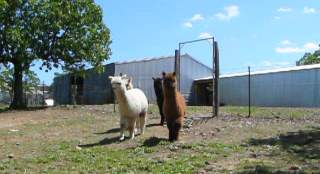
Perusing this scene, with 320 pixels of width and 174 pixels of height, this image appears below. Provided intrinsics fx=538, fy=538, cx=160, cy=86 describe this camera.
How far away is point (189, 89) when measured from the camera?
55594mm

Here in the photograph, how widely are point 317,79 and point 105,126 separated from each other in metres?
25.5

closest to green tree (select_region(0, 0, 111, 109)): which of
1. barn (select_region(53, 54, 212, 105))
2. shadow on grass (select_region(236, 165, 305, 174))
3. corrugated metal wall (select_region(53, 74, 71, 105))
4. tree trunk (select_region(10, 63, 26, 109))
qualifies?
tree trunk (select_region(10, 63, 26, 109))

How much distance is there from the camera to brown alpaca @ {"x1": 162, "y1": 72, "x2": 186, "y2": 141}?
14.4 meters

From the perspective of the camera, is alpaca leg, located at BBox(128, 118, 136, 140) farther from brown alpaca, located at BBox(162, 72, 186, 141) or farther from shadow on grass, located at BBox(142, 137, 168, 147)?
brown alpaca, located at BBox(162, 72, 186, 141)

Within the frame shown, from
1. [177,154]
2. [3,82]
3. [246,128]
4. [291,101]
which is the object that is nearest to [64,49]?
[291,101]

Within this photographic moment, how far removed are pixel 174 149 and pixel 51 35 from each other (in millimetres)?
24611

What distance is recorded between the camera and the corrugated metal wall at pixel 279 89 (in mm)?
41031

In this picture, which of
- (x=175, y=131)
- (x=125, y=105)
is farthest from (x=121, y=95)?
(x=175, y=131)

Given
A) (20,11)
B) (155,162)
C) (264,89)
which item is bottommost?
(155,162)

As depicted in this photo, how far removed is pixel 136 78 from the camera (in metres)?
50.1

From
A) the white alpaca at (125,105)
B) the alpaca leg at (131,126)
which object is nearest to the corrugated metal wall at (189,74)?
the white alpaca at (125,105)

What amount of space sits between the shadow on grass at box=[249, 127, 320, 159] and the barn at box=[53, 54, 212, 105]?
1236 inches

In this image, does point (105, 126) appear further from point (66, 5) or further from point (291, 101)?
point (291, 101)

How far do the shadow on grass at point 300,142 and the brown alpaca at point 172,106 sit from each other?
2.00m
